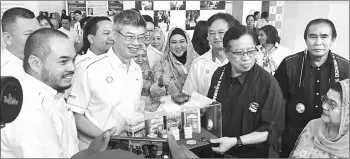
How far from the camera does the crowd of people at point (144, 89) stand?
3.43 feet

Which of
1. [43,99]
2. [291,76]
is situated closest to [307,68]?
[291,76]

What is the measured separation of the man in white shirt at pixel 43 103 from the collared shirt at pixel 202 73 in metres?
1.00

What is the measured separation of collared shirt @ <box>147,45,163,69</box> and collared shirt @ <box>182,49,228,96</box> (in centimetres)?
67

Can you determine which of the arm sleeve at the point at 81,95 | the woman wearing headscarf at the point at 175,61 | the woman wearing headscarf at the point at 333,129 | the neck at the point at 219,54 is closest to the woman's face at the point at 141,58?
the woman wearing headscarf at the point at 175,61

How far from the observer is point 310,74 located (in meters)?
1.80

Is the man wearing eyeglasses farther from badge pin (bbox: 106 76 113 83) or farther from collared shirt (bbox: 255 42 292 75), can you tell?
collared shirt (bbox: 255 42 292 75)

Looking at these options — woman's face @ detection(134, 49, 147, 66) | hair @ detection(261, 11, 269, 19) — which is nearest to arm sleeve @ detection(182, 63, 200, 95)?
woman's face @ detection(134, 49, 147, 66)

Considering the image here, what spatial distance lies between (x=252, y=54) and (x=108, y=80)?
2.43 feet

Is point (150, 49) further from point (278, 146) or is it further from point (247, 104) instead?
point (247, 104)

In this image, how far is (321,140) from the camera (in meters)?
1.33

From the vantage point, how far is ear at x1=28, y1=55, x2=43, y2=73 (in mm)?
1080

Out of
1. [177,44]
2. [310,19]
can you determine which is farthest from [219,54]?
[310,19]

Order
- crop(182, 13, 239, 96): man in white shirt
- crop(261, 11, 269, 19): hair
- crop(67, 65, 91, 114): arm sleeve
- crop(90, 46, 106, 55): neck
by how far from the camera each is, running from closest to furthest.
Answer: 1. crop(67, 65, 91, 114): arm sleeve
2. crop(182, 13, 239, 96): man in white shirt
3. crop(90, 46, 106, 55): neck
4. crop(261, 11, 269, 19): hair

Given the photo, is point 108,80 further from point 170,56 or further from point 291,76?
point 291,76
